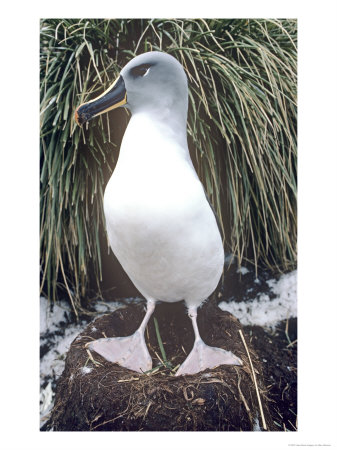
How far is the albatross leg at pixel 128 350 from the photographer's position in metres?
1.62

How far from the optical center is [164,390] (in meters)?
1.47

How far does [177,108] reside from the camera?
1.59m

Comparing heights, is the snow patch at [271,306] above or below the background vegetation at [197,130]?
below

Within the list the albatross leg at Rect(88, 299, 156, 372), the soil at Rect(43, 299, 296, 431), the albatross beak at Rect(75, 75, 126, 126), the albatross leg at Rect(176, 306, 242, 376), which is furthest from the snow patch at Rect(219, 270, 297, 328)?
the albatross beak at Rect(75, 75, 126, 126)

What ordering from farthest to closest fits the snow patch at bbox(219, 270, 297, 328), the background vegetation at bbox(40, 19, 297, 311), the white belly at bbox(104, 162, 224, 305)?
the snow patch at bbox(219, 270, 297, 328), the background vegetation at bbox(40, 19, 297, 311), the white belly at bbox(104, 162, 224, 305)

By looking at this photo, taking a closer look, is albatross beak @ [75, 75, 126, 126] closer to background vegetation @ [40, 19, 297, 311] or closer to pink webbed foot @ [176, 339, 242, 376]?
background vegetation @ [40, 19, 297, 311]

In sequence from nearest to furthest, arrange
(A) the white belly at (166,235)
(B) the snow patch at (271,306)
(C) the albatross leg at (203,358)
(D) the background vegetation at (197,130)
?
(A) the white belly at (166,235)
(C) the albatross leg at (203,358)
(D) the background vegetation at (197,130)
(B) the snow patch at (271,306)

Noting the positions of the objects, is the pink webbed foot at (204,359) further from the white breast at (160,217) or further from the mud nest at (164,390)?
the white breast at (160,217)

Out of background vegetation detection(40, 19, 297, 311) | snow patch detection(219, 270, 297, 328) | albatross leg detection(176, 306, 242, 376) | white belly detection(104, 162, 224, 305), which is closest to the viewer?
white belly detection(104, 162, 224, 305)

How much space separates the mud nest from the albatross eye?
0.85 m

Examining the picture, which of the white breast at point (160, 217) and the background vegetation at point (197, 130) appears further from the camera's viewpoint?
the background vegetation at point (197, 130)

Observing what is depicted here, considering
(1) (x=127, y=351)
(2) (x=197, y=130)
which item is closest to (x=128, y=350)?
(1) (x=127, y=351)

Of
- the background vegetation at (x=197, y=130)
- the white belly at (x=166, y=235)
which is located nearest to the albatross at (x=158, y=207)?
the white belly at (x=166, y=235)

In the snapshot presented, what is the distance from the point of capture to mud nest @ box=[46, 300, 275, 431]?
57.7 inches
